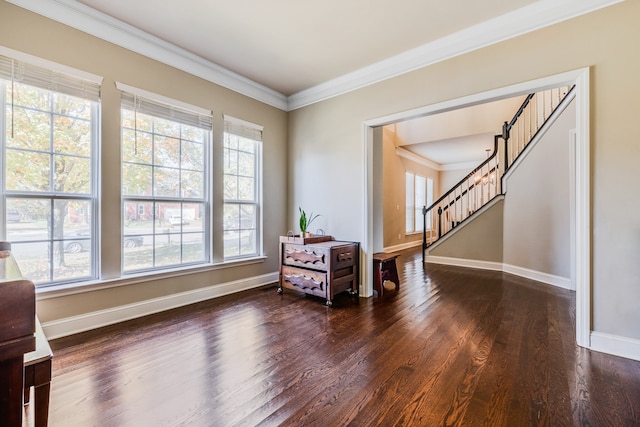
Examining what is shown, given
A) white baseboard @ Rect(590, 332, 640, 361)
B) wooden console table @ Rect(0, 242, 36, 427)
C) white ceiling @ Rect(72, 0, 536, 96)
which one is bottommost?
white baseboard @ Rect(590, 332, 640, 361)

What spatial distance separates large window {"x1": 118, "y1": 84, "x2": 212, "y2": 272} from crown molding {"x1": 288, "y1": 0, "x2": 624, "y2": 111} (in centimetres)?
188

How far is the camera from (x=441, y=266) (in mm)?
5688

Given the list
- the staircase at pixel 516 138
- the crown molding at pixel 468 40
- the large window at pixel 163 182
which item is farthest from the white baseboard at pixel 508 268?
the large window at pixel 163 182

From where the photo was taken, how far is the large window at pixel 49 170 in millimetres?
2295

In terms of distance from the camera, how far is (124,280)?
9.32 ft

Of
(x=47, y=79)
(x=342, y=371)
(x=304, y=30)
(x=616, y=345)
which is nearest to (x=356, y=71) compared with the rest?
(x=304, y=30)

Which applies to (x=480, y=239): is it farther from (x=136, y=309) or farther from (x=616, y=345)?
(x=136, y=309)

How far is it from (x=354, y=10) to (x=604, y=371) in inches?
133

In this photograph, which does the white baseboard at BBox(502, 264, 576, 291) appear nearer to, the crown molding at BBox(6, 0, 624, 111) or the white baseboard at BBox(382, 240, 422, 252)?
the white baseboard at BBox(382, 240, 422, 252)

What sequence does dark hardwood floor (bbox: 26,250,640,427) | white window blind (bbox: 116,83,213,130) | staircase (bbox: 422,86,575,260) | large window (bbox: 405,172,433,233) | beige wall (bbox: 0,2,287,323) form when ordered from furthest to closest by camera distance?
large window (bbox: 405,172,433,233), staircase (bbox: 422,86,575,260), white window blind (bbox: 116,83,213,130), beige wall (bbox: 0,2,287,323), dark hardwood floor (bbox: 26,250,640,427)

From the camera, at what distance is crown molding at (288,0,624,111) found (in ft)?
7.72

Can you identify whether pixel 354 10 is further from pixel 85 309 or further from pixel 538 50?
pixel 85 309

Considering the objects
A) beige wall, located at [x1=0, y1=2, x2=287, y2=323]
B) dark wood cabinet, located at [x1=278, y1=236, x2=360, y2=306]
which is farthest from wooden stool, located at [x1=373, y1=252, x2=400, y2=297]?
beige wall, located at [x1=0, y1=2, x2=287, y2=323]

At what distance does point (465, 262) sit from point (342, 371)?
467 centimetres
